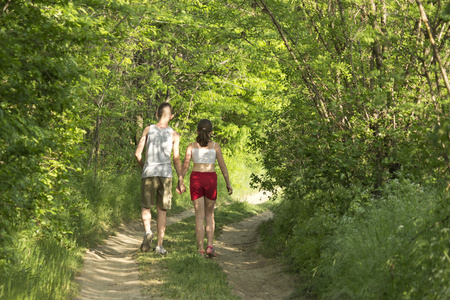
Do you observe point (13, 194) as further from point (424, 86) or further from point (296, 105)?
point (296, 105)

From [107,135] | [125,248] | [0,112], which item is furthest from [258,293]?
[107,135]

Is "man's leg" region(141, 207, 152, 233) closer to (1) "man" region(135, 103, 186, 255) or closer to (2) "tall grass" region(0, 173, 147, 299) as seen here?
(1) "man" region(135, 103, 186, 255)

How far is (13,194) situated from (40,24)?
1476 millimetres

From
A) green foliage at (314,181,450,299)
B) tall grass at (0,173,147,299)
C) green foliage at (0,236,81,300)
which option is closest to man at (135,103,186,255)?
tall grass at (0,173,147,299)

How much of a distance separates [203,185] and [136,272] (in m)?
1.73

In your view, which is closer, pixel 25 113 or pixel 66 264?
pixel 25 113

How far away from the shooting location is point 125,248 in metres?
8.73

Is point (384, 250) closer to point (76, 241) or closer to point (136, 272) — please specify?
point (136, 272)

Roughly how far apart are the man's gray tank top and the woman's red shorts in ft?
1.51

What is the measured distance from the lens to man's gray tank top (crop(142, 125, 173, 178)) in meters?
7.67

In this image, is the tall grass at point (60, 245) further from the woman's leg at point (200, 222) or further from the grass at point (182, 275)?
the woman's leg at point (200, 222)

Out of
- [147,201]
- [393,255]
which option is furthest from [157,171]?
[393,255]

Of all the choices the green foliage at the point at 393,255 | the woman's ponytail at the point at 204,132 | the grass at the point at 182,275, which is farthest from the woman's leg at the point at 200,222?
the green foliage at the point at 393,255

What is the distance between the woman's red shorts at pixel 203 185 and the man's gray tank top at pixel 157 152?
18.1 inches
